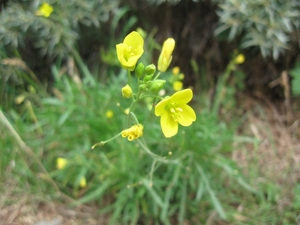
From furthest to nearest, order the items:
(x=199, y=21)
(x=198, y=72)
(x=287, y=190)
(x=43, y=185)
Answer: (x=198, y=72) < (x=199, y=21) < (x=43, y=185) < (x=287, y=190)

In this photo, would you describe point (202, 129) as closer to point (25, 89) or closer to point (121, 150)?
point (121, 150)

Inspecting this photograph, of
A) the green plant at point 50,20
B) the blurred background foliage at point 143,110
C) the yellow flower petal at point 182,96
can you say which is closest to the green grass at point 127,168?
the blurred background foliage at point 143,110

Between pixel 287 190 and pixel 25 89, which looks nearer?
pixel 287 190

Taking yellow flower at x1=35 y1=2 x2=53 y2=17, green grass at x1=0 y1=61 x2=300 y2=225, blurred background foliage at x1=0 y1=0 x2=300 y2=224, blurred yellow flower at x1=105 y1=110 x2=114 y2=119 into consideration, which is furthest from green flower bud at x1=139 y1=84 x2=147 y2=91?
yellow flower at x1=35 y1=2 x2=53 y2=17

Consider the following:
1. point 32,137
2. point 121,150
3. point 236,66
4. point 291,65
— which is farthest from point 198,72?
point 32,137

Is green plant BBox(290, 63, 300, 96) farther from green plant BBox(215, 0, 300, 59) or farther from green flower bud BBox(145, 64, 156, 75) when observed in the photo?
green flower bud BBox(145, 64, 156, 75)

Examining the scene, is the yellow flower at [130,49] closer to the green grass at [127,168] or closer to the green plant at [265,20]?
the green grass at [127,168]

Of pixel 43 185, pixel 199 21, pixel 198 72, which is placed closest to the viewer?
pixel 43 185

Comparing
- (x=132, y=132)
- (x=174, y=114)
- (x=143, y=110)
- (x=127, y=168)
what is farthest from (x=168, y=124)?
(x=143, y=110)

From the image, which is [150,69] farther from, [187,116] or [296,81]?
[296,81]
